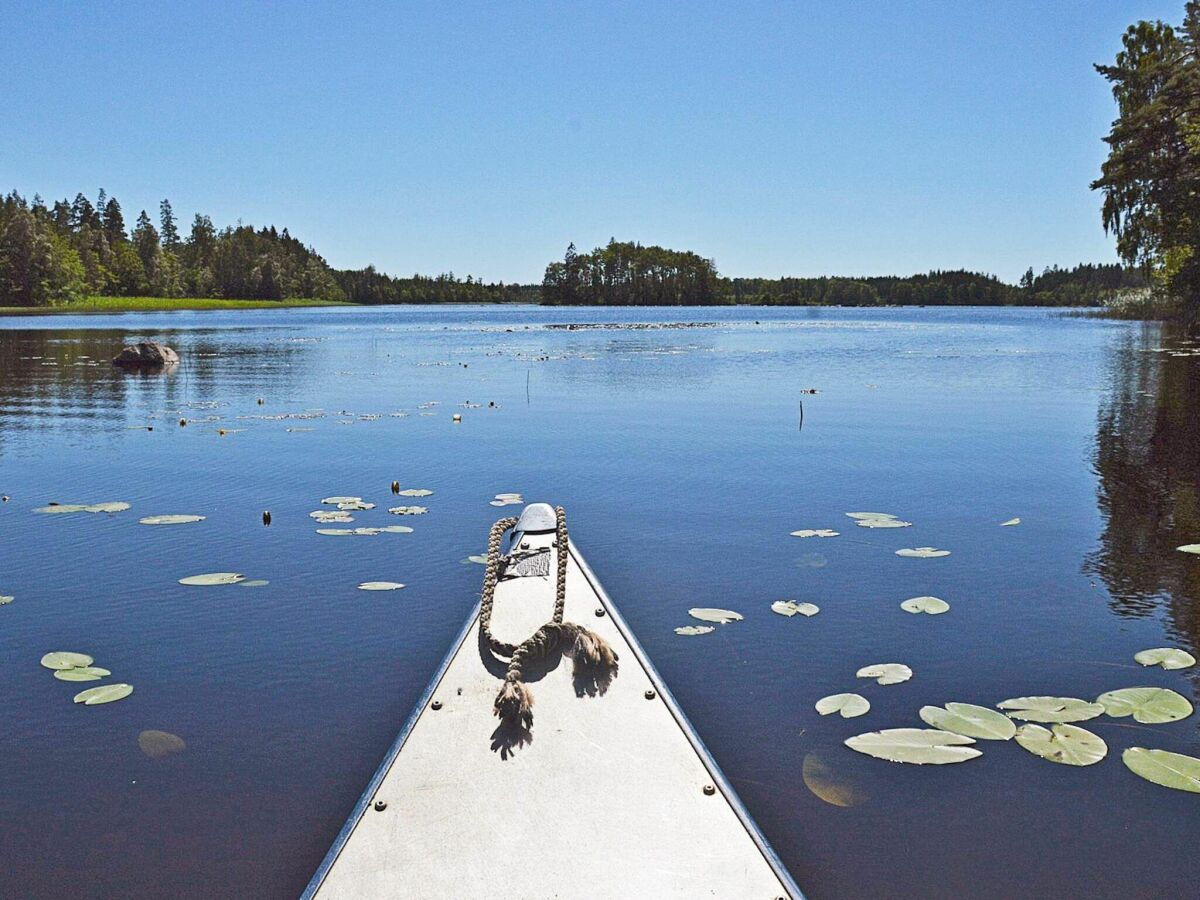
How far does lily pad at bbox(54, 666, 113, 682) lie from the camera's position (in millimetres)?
6379

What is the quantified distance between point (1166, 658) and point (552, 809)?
4.74 m

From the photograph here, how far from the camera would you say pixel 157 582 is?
27.7 feet

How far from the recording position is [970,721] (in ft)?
18.3

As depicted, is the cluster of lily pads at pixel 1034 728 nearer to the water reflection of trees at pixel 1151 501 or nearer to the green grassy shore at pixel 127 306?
the water reflection of trees at pixel 1151 501

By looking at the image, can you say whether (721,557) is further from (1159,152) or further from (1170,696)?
(1159,152)

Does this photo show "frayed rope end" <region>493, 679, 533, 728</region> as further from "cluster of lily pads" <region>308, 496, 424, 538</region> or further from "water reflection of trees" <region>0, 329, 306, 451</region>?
"water reflection of trees" <region>0, 329, 306, 451</region>

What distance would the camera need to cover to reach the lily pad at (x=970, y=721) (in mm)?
5457

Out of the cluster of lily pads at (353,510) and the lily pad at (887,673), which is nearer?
the lily pad at (887,673)

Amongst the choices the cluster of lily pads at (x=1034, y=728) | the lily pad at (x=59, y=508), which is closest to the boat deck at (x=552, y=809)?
the cluster of lily pads at (x=1034, y=728)

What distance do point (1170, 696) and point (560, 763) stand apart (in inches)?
155

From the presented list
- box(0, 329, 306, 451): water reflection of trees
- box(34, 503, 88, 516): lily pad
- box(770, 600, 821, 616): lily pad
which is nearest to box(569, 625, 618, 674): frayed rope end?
box(770, 600, 821, 616): lily pad

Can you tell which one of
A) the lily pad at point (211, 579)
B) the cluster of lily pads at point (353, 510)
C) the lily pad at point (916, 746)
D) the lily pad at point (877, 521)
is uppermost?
the lily pad at point (877, 521)

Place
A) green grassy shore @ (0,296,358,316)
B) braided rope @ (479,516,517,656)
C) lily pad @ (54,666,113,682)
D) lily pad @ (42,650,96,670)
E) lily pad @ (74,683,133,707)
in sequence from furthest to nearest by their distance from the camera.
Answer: green grassy shore @ (0,296,358,316) → lily pad @ (42,650,96,670) → lily pad @ (54,666,113,682) → lily pad @ (74,683,133,707) → braided rope @ (479,516,517,656)

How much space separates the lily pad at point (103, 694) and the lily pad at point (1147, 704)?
6.17m
